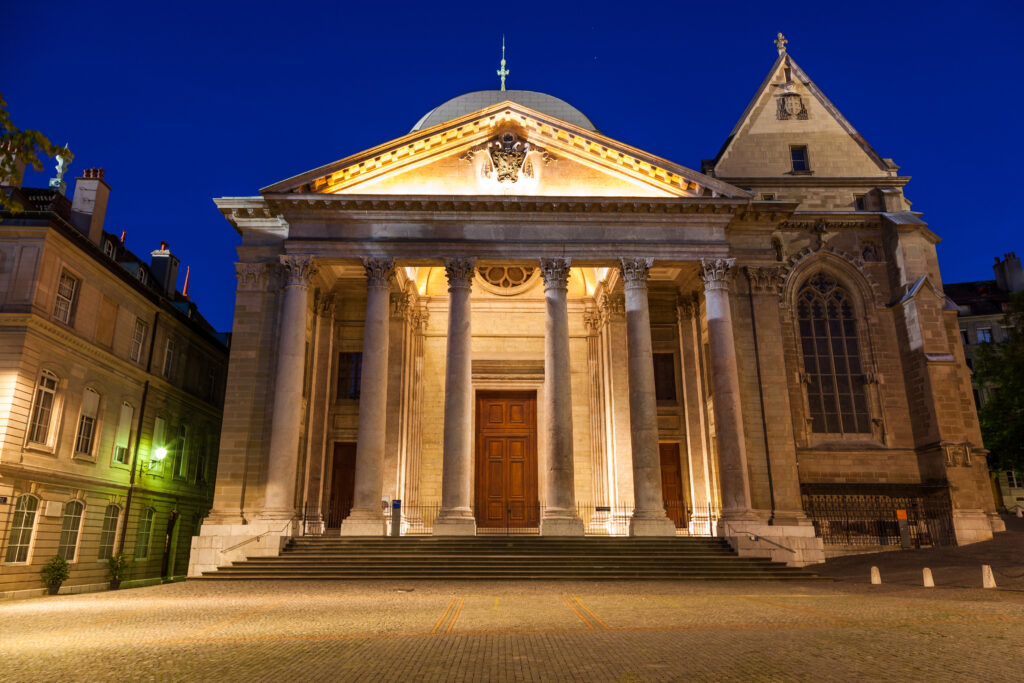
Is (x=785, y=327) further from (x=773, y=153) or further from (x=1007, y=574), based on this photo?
(x=1007, y=574)

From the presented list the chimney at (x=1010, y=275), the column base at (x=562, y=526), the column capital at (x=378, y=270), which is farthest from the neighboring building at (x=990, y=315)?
the column capital at (x=378, y=270)

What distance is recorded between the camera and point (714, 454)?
80.1ft

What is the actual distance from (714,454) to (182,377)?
70.6 feet

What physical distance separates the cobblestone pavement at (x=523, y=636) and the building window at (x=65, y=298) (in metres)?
9.71

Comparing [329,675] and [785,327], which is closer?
[329,675]

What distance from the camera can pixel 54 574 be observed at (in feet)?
63.5

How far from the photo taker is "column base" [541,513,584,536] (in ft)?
64.4

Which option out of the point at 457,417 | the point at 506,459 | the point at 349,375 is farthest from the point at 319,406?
the point at 506,459

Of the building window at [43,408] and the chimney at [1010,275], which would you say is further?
the chimney at [1010,275]

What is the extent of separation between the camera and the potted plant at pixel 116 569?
894 inches

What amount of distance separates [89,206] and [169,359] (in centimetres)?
670

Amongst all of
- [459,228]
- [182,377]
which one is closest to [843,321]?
[459,228]

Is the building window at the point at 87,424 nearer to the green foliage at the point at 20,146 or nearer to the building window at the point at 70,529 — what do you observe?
the building window at the point at 70,529

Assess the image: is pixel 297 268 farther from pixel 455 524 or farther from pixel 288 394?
pixel 455 524
